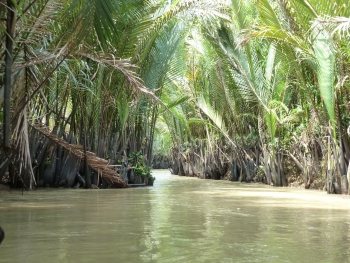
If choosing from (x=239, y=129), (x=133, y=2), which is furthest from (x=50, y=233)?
(x=239, y=129)

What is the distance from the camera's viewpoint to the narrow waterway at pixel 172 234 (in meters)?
2.67

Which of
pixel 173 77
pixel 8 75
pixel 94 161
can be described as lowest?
pixel 94 161

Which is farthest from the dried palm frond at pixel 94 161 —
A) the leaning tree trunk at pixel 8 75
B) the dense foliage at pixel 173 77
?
the leaning tree trunk at pixel 8 75

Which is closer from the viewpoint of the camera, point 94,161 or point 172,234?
point 172,234

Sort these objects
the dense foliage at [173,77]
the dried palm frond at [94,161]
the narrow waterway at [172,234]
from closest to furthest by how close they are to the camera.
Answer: the narrow waterway at [172,234] < the dense foliage at [173,77] < the dried palm frond at [94,161]

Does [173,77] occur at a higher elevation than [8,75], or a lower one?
higher

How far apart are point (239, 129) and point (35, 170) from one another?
721cm

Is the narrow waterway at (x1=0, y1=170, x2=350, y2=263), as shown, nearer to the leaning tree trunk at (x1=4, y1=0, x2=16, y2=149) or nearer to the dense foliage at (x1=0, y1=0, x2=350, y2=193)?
the leaning tree trunk at (x1=4, y1=0, x2=16, y2=149)

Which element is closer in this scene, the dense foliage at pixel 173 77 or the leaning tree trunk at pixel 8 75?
the leaning tree trunk at pixel 8 75

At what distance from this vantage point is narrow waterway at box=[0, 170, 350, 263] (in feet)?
8.75

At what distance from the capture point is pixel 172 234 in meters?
3.41

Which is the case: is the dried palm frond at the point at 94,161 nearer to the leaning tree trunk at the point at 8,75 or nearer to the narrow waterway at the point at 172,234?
the narrow waterway at the point at 172,234

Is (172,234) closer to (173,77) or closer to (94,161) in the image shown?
(94,161)

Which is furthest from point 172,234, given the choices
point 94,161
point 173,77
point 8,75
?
point 173,77
